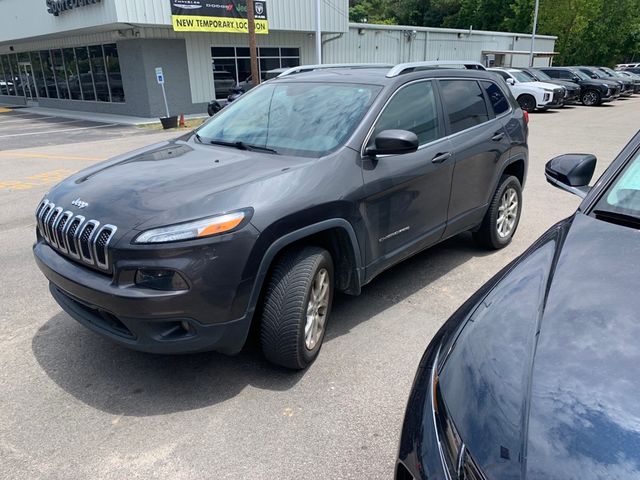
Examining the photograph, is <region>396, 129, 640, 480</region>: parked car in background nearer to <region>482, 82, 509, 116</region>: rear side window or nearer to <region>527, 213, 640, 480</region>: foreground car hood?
<region>527, 213, 640, 480</region>: foreground car hood

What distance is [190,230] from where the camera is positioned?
8.63 ft

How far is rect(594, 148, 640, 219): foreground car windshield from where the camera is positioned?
235cm

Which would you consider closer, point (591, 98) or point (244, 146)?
point (244, 146)

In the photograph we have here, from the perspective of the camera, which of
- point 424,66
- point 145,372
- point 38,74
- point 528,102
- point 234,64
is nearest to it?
point 145,372

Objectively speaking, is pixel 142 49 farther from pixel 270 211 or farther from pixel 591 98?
pixel 591 98

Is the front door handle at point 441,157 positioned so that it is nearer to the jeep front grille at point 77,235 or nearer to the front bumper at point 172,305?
the front bumper at point 172,305

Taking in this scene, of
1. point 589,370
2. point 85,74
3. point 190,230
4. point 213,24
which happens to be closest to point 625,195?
point 589,370

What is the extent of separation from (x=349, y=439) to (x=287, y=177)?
4.91 ft

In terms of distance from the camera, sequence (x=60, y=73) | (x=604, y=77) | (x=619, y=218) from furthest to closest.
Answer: (x=604, y=77), (x=60, y=73), (x=619, y=218)

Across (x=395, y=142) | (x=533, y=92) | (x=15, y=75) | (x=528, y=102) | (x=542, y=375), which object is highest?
(x=395, y=142)

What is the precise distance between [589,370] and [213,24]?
70.9 feet

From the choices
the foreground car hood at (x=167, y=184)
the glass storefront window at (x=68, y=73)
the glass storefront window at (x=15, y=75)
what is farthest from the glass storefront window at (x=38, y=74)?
the foreground car hood at (x=167, y=184)

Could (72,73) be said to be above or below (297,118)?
below

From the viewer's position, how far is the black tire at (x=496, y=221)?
16.6ft
